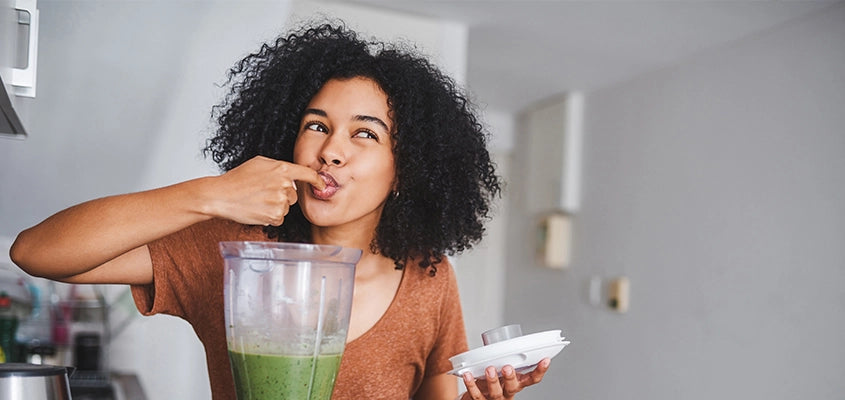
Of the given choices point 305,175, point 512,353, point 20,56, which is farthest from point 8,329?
A: point 512,353

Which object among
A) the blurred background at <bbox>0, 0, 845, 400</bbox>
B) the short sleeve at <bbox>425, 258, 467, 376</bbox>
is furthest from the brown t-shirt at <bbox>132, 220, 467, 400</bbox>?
the blurred background at <bbox>0, 0, 845, 400</bbox>

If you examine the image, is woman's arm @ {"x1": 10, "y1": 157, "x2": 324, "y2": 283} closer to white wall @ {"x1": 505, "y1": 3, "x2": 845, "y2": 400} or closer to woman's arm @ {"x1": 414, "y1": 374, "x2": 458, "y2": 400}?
woman's arm @ {"x1": 414, "y1": 374, "x2": 458, "y2": 400}

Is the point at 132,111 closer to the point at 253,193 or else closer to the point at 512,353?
the point at 253,193

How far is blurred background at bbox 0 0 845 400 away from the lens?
223cm

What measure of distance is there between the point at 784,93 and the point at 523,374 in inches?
71.0

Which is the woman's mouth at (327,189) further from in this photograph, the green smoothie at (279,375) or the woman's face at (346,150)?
the green smoothie at (279,375)

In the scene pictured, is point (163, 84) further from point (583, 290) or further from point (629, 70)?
point (583, 290)

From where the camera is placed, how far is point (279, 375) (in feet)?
2.72

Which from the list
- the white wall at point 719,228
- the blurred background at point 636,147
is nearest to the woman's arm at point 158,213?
the blurred background at point 636,147

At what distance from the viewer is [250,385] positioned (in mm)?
847

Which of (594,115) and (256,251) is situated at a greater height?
(594,115)

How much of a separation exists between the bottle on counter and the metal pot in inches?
57.1

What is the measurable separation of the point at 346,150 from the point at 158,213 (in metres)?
0.30

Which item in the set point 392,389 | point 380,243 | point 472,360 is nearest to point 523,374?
point 472,360
